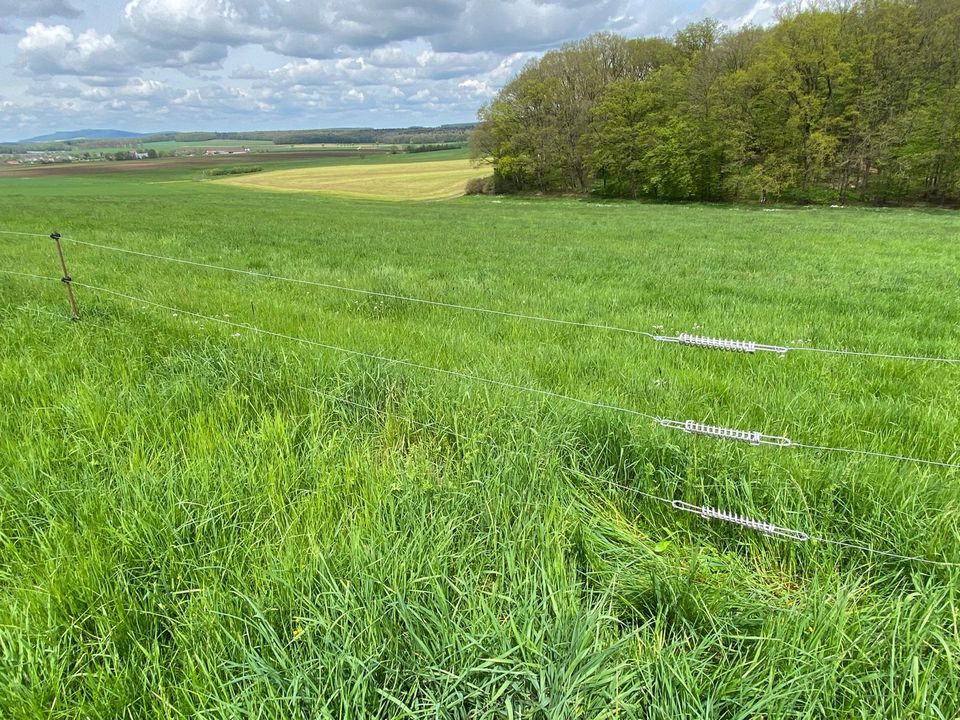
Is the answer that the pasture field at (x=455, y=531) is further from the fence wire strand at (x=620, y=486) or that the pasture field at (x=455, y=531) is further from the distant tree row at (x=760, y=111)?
the distant tree row at (x=760, y=111)

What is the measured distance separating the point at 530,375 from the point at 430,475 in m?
1.98

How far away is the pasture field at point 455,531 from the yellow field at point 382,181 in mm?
59383

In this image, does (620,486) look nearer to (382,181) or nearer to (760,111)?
(760,111)

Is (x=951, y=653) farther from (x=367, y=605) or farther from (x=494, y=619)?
(x=367, y=605)

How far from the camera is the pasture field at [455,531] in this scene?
1.79 m

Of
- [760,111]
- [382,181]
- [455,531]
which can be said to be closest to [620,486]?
[455,531]

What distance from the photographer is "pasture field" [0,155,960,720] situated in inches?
70.4

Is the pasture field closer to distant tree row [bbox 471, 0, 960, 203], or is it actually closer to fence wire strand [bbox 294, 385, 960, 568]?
fence wire strand [bbox 294, 385, 960, 568]

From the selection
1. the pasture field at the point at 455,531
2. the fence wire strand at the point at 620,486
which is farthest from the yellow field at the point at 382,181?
the fence wire strand at the point at 620,486

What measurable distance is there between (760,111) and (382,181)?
47.0 meters

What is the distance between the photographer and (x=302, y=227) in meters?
19.5

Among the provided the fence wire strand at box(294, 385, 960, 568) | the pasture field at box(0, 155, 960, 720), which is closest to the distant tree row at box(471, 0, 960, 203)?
the pasture field at box(0, 155, 960, 720)

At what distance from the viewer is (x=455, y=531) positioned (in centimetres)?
247

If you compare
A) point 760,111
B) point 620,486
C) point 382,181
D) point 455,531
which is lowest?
point 620,486
